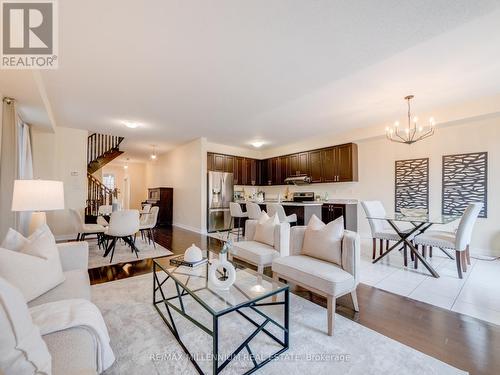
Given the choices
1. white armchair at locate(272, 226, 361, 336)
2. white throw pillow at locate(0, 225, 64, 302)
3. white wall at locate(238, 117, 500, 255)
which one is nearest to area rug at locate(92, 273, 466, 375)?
white armchair at locate(272, 226, 361, 336)

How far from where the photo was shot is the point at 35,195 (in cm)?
242

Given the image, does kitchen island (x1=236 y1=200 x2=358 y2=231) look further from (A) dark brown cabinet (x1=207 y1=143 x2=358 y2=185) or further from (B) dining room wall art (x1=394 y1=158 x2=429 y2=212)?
(B) dining room wall art (x1=394 y1=158 x2=429 y2=212)

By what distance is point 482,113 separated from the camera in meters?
3.59

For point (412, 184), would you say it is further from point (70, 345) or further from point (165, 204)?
point (165, 204)

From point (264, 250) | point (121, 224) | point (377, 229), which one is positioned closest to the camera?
point (264, 250)

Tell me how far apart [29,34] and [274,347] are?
3.49 meters

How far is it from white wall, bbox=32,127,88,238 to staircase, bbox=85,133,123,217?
81cm

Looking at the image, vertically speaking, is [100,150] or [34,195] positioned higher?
[100,150]

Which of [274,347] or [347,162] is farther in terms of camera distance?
[347,162]

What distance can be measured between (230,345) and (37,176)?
18.1 ft

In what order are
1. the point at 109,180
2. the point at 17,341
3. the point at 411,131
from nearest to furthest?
the point at 17,341, the point at 411,131, the point at 109,180

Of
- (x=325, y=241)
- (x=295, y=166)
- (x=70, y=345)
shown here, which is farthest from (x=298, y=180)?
(x=70, y=345)

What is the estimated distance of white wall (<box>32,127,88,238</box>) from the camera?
15.8 feet

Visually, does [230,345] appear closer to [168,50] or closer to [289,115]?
[168,50]
